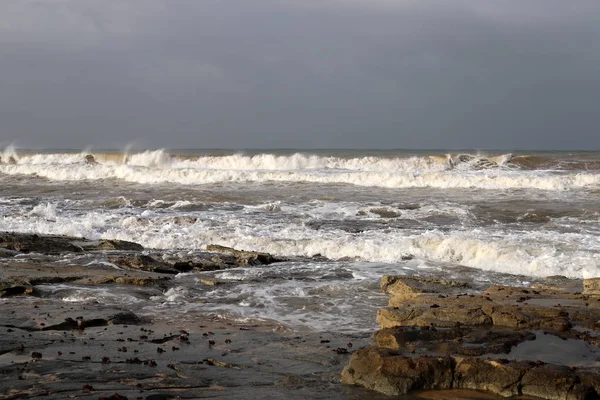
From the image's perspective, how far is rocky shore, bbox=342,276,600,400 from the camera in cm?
714

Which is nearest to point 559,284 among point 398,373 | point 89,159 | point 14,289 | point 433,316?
point 433,316

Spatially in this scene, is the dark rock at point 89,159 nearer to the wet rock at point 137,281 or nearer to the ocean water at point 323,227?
the ocean water at point 323,227

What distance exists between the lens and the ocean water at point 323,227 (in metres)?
13.0

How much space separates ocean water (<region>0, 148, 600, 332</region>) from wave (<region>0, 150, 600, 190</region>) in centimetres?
16

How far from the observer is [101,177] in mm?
45188

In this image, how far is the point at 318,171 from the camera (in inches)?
1811

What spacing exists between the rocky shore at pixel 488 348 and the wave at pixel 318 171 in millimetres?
26102

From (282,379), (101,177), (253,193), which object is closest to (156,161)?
(101,177)

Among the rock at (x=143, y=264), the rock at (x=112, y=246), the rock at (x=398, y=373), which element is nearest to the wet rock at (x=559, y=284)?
the rock at (x=398, y=373)

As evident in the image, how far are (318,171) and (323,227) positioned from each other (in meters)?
23.9

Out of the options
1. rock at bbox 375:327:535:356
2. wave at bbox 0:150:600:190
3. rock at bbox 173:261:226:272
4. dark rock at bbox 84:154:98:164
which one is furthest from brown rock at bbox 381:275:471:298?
dark rock at bbox 84:154:98:164

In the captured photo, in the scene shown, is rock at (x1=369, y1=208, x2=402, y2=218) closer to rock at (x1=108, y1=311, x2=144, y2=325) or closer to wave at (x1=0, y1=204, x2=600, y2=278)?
wave at (x1=0, y1=204, x2=600, y2=278)

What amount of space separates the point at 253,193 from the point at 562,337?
2553 centimetres

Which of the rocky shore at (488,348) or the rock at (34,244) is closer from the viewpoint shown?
the rocky shore at (488,348)
